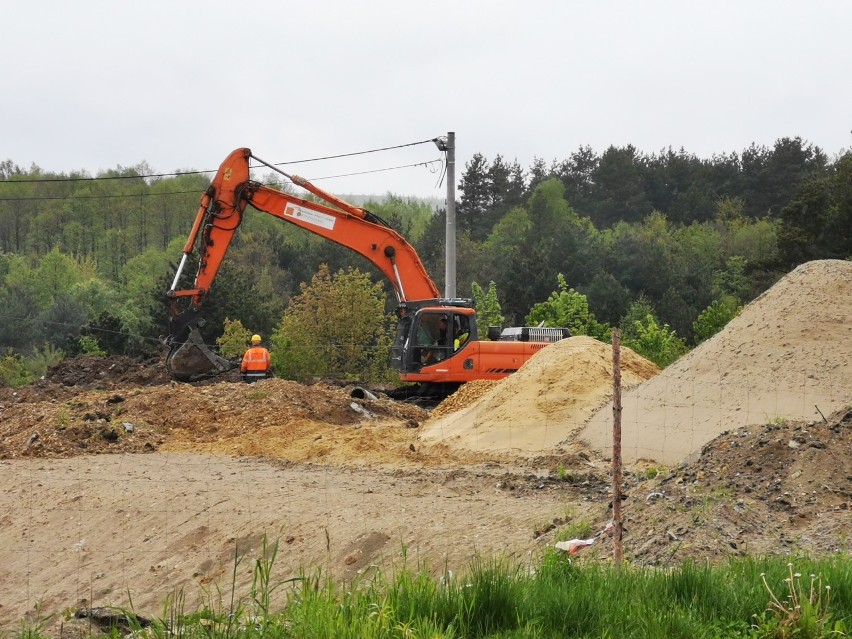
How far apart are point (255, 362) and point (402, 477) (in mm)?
11482

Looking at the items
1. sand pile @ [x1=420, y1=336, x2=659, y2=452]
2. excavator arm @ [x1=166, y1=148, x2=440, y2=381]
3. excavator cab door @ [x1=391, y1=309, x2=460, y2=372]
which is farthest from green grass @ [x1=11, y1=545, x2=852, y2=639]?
excavator arm @ [x1=166, y1=148, x2=440, y2=381]

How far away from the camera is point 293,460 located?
58.1ft

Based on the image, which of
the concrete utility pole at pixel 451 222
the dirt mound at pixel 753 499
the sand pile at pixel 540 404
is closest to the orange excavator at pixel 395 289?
the concrete utility pole at pixel 451 222

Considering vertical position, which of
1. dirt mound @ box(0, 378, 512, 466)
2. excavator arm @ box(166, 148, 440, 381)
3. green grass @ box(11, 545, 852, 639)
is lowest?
dirt mound @ box(0, 378, 512, 466)

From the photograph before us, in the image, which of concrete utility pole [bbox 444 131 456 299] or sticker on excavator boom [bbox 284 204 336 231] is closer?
sticker on excavator boom [bbox 284 204 336 231]

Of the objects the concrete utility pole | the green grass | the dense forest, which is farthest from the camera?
the dense forest

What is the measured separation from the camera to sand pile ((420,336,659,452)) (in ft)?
60.7

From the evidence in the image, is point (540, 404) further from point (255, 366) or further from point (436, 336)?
point (255, 366)

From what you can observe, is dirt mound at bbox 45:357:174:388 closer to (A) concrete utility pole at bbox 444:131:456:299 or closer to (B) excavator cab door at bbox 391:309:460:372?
(A) concrete utility pole at bbox 444:131:456:299

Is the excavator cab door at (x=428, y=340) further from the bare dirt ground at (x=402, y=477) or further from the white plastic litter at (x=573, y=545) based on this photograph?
the white plastic litter at (x=573, y=545)

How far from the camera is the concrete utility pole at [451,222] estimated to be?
2667cm

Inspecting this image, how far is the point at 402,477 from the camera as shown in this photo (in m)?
14.7

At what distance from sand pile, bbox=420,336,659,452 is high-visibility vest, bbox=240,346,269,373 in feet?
17.7

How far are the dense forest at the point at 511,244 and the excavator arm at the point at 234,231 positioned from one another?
9.70 metres
